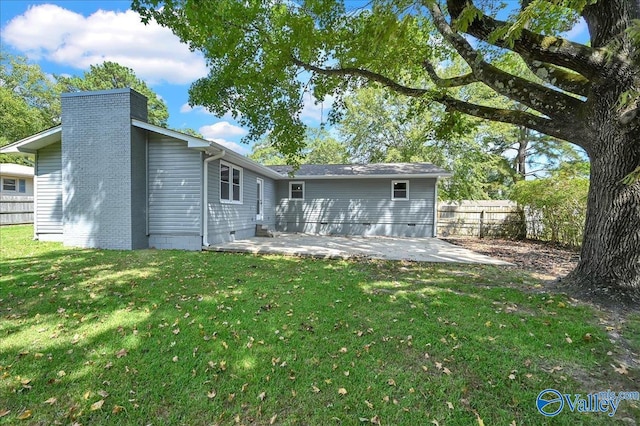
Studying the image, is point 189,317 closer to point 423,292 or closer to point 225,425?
point 225,425

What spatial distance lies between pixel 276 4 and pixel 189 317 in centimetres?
728

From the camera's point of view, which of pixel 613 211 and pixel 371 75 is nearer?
pixel 613 211

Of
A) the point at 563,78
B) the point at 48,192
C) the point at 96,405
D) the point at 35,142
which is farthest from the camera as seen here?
the point at 48,192

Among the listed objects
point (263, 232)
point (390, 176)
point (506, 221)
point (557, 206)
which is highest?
point (390, 176)

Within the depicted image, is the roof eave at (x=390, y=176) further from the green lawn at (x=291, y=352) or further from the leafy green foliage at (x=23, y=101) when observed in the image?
the leafy green foliage at (x=23, y=101)

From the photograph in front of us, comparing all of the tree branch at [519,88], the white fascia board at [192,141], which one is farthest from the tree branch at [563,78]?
the white fascia board at [192,141]

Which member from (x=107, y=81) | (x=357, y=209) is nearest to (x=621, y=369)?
(x=357, y=209)

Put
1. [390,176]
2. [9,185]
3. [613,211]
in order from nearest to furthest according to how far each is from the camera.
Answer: [613,211], [390,176], [9,185]

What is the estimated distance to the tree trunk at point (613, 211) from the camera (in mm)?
4133

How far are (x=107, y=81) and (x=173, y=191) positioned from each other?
25.0 metres

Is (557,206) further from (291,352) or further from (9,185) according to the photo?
(9,185)

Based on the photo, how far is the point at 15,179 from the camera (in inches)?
688

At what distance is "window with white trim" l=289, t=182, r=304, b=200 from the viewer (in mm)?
14398

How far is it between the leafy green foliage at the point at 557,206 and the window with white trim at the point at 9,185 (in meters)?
26.4
